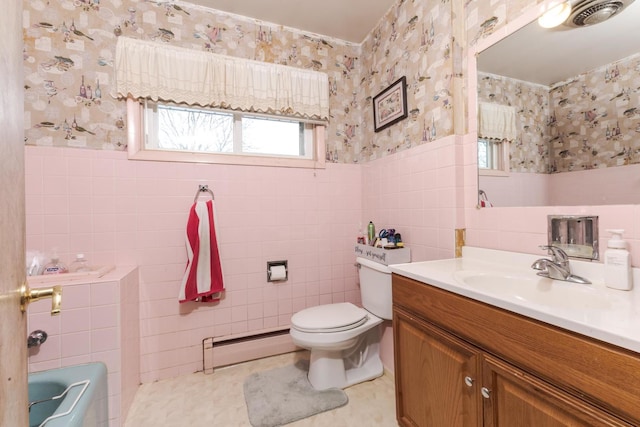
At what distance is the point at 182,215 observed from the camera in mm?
1793

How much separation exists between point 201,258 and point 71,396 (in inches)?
33.9

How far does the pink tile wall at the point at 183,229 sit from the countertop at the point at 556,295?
0.97m

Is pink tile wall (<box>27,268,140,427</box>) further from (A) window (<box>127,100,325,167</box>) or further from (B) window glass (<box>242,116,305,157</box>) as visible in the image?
(B) window glass (<box>242,116,305,157</box>)

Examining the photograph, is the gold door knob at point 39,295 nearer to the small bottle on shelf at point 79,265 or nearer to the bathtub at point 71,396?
the bathtub at point 71,396

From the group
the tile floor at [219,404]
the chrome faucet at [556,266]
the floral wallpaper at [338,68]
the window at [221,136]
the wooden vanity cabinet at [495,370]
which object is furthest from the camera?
the window at [221,136]

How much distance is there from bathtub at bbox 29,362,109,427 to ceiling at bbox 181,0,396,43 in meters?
2.19

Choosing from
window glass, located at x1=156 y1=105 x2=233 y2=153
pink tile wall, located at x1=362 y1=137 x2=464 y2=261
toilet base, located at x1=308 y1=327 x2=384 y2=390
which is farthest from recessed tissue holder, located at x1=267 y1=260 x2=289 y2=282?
window glass, located at x1=156 y1=105 x2=233 y2=153

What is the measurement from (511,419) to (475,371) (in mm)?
135

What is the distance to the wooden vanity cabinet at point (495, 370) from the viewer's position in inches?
22.6

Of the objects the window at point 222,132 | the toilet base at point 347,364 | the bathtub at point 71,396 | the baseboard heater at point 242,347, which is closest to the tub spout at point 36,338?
the bathtub at point 71,396

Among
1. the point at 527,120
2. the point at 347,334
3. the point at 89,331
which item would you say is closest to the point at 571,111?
the point at 527,120

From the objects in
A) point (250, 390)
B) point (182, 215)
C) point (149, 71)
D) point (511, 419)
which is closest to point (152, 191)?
point (182, 215)

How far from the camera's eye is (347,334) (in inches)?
60.4

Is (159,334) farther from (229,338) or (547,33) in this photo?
(547,33)
